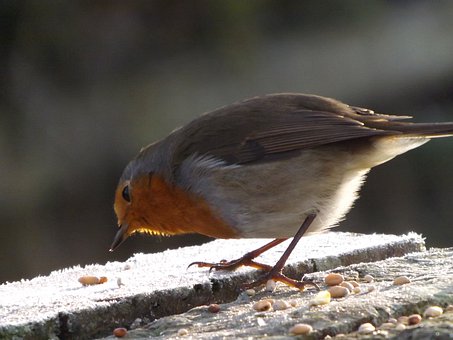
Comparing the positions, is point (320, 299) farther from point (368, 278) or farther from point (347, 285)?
point (368, 278)

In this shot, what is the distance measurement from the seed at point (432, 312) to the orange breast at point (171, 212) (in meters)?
1.56

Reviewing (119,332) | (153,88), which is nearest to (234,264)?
(119,332)

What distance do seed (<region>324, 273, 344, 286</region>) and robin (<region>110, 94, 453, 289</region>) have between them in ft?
1.62

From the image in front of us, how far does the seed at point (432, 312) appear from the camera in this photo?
241 cm

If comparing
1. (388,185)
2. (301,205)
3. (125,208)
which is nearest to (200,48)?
(388,185)

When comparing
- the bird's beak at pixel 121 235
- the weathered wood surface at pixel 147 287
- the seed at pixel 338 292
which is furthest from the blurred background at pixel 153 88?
the seed at pixel 338 292

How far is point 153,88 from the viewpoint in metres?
7.94

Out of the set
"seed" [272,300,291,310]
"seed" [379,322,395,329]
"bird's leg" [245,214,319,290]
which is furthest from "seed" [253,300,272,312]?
"seed" [379,322,395,329]

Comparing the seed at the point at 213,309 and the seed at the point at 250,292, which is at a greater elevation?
the seed at the point at 213,309

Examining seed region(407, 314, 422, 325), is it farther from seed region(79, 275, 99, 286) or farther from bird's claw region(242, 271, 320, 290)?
seed region(79, 275, 99, 286)

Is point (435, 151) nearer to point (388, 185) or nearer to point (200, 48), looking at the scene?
point (388, 185)

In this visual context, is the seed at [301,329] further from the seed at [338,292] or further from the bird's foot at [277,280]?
the bird's foot at [277,280]

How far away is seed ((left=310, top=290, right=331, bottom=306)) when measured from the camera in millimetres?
2745

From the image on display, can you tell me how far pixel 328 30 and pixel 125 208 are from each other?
4.26 m
